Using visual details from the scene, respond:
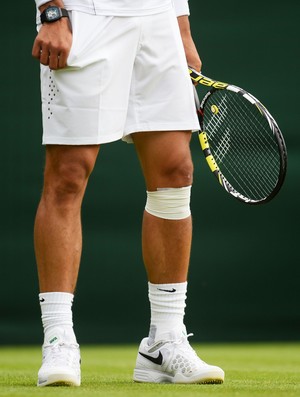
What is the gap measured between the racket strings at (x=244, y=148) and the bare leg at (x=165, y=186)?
67 cm

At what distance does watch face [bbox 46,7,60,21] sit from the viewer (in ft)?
9.76

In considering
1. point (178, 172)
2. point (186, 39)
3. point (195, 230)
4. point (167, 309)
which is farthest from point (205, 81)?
point (195, 230)

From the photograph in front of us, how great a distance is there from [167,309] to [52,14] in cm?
89

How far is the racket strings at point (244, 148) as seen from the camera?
3.94 m

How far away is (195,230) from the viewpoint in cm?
549

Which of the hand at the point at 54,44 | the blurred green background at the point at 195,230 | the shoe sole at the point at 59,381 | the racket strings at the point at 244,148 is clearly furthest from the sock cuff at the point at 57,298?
the blurred green background at the point at 195,230

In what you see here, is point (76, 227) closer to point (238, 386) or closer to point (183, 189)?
point (183, 189)

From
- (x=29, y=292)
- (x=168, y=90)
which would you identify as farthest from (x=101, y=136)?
(x=29, y=292)

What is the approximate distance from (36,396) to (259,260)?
3.02m

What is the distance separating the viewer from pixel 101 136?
3020 mm

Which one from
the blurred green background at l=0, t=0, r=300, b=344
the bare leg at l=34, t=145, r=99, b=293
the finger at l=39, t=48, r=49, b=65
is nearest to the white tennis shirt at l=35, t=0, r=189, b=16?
the finger at l=39, t=48, r=49, b=65

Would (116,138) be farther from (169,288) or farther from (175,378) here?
(175,378)

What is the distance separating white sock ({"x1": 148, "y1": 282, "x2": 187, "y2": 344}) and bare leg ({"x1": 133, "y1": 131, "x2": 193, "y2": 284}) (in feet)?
0.08

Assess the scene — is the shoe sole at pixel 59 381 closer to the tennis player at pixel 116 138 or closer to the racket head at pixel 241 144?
the tennis player at pixel 116 138
